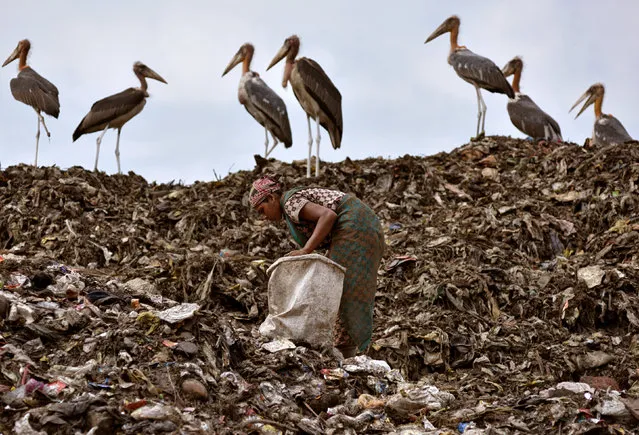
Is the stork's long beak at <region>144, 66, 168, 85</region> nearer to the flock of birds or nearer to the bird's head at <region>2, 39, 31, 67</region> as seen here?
the flock of birds

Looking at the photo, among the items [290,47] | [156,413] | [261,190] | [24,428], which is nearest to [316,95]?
[290,47]

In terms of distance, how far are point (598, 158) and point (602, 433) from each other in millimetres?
7935

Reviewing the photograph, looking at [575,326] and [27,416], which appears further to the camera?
[575,326]

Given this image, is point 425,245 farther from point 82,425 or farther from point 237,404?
point 82,425

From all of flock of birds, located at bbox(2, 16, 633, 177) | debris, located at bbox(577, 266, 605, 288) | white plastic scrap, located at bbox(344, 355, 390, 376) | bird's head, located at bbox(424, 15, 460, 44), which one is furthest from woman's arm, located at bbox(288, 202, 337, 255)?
bird's head, located at bbox(424, 15, 460, 44)

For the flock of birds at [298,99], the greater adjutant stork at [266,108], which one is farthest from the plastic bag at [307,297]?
the greater adjutant stork at [266,108]

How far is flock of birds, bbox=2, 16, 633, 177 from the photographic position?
497 inches

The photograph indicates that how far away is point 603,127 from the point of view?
1480 cm

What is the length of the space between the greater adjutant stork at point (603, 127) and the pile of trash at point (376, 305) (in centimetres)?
215

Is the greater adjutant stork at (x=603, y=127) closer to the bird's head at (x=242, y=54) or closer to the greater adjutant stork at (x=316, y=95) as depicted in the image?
the greater adjutant stork at (x=316, y=95)

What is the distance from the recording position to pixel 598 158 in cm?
1116

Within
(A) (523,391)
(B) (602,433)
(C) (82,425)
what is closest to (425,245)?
(A) (523,391)

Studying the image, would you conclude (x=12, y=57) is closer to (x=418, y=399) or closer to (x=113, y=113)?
(x=113, y=113)

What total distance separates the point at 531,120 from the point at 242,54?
5.94 meters
